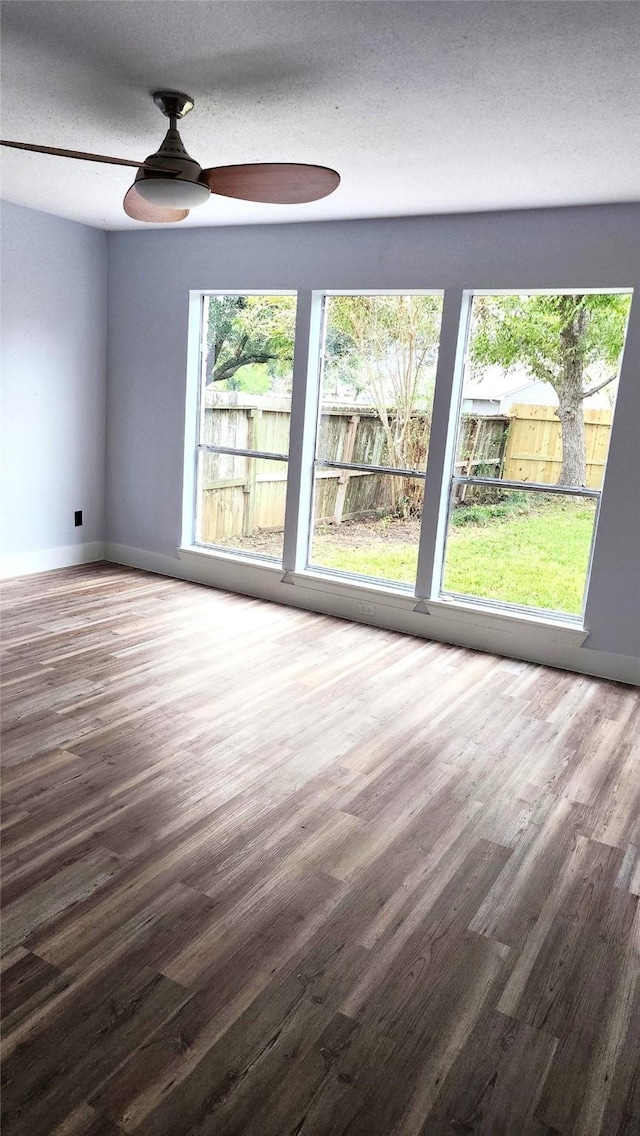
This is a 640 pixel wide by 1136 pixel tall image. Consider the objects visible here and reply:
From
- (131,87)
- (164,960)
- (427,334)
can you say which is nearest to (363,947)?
(164,960)

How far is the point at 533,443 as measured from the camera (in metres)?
4.34

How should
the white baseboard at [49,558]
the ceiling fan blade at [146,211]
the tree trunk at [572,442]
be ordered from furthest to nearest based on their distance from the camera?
the white baseboard at [49,558] → the tree trunk at [572,442] → the ceiling fan blade at [146,211]

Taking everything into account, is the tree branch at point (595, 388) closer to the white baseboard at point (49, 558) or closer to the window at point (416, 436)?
the window at point (416, 436)

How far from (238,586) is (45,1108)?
4142 mm

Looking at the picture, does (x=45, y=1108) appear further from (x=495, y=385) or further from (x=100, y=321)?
(x=100, y=321)

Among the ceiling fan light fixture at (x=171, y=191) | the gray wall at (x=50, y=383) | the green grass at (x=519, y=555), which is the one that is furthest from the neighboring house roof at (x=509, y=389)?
the gray wall at (x=50, y=383)

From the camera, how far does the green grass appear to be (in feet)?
14.1

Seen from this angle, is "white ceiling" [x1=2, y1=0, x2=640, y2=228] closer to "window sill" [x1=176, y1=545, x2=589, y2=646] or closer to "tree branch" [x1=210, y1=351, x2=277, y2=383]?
"tree branch" [x1=210, y1=351, x2=277, y2=383]

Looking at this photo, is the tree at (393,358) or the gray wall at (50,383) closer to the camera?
the tree at (393,358)

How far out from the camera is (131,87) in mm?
2805

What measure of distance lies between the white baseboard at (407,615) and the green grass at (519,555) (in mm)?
182

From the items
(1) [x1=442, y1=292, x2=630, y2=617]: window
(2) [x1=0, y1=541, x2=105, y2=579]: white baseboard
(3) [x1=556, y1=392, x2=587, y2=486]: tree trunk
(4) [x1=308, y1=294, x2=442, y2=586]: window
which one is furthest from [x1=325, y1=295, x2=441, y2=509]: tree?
(2) [x1=0, y1=541, x2=105, y2=579]: white baseboard

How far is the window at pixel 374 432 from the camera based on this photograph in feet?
15.3

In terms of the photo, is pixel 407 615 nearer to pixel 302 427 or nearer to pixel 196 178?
pixel 302 427
